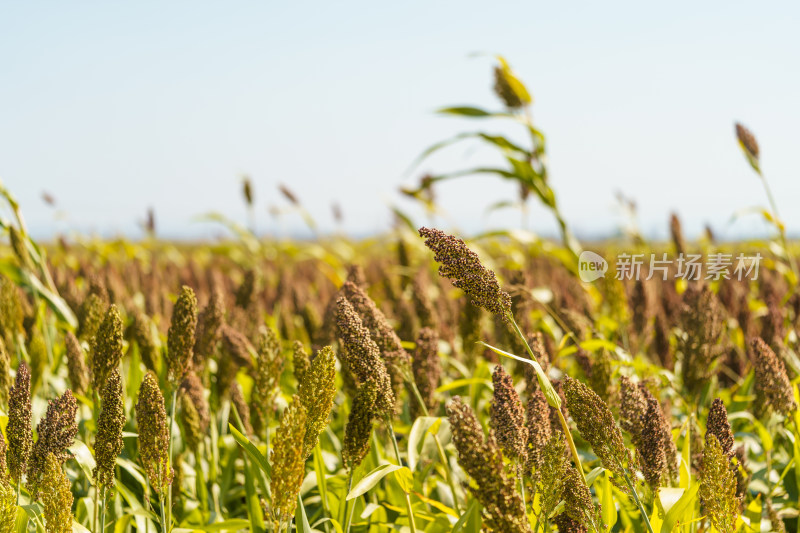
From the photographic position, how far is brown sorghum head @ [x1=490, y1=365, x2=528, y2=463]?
1422mm

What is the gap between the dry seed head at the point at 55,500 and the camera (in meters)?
1.36

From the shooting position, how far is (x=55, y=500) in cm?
136

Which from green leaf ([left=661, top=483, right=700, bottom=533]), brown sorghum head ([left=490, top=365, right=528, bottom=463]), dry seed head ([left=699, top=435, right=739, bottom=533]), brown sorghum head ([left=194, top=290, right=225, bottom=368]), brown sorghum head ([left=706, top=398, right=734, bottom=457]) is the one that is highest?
brown sorghum head ([left=194, top=290, right=225, bottom=368])

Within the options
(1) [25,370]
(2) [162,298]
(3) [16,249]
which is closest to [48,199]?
(2) [162,298]

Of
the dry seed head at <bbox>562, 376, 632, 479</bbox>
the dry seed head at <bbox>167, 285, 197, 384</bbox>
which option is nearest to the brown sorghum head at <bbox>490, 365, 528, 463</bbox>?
the dry seed head at <bbox>562, 376, 632, 479</bbox>

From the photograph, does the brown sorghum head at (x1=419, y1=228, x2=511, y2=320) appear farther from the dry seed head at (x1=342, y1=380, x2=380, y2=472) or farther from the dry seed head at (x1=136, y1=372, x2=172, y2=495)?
the dry seed head at (x1=136, y1=372, x2=172, y2=495)

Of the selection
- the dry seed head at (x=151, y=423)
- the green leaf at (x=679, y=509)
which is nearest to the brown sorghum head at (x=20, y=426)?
the dry seed head at (x=151, y=423)

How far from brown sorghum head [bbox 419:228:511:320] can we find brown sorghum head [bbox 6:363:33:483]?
104 centimetres

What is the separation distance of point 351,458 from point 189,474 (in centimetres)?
129

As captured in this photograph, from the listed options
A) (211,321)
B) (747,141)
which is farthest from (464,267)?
(747,141)

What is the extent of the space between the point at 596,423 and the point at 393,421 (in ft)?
4.25

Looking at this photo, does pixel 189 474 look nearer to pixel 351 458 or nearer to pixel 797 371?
pixel 351 458

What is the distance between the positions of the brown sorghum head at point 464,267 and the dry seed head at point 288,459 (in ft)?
1.36

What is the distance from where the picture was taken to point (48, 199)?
962 centimetres
